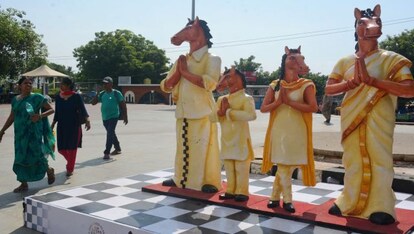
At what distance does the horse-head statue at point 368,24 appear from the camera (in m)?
3.58

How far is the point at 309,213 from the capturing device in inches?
151

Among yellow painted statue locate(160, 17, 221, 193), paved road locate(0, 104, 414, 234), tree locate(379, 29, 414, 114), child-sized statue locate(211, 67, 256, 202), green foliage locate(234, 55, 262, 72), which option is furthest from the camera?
green foliage locate(234, 55, 262, 72)

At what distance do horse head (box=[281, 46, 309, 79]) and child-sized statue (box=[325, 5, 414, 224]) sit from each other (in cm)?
33

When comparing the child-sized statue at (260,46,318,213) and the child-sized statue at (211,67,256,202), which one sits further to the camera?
the child-sized statue at (211,67,256,202)

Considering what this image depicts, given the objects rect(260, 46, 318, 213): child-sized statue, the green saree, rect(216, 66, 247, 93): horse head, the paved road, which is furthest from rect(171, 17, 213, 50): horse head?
the paved road

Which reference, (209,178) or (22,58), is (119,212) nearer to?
(209,178)

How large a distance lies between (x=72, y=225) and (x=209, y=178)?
154 centimetres

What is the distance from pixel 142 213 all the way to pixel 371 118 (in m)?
2.22

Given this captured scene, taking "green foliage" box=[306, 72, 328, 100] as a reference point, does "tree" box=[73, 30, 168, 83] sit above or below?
above

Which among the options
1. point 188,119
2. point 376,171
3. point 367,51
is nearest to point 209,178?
point 188,119

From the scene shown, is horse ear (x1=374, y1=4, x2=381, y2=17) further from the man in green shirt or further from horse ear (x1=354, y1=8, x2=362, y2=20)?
the man in green shirt

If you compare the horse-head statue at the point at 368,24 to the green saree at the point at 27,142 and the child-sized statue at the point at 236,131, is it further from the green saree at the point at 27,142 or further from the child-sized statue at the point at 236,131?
the green saree at the point at 27,142

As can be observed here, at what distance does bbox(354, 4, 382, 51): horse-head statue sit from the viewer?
141 inches

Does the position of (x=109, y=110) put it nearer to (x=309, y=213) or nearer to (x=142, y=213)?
(x=142, y=213)
